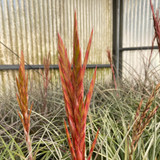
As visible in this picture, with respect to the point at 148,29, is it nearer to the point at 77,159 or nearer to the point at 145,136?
the point at 145,136

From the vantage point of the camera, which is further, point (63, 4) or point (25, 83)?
point (63, 4)

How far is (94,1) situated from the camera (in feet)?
7.72

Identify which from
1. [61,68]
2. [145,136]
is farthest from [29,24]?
[61,68]

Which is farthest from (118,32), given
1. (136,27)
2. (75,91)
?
(75,91)

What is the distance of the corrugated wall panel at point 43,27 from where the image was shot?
1.64 metres

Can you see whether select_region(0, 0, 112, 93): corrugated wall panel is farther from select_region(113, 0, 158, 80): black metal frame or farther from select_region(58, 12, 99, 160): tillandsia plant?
select_region(58, 12, 99, 160): tillandsia plant

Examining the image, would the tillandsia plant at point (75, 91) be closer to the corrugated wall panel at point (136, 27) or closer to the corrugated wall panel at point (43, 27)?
the corrugated wall panel at point (43, 27)

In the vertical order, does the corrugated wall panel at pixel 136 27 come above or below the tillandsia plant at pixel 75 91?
above

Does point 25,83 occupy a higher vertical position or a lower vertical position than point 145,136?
higher

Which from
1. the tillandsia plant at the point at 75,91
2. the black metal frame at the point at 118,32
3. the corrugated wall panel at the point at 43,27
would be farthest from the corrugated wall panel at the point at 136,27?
the tillandsia plant at the point at 75,91

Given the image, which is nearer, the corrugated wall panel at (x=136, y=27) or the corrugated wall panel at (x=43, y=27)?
the corrugated wall panel at (x=43, y=27)

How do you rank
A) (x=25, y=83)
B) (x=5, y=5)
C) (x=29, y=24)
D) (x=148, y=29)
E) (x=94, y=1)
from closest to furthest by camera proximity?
1. (x=25, y=83)
2. (x=5, y=5)
3. (x=29, y=24)
4. (x=94, y=1)
5. (x=148, y=29)

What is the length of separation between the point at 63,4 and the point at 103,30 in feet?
2.50

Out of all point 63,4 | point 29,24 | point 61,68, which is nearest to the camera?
point 61,68
